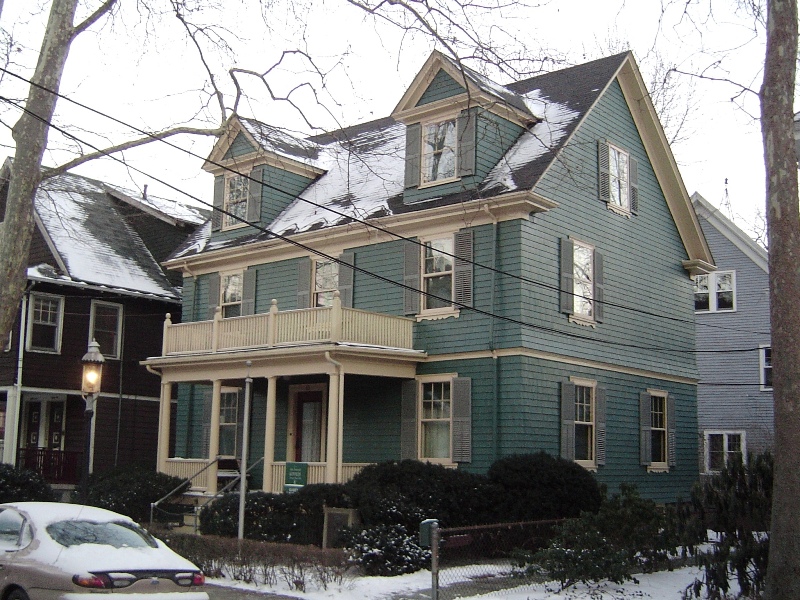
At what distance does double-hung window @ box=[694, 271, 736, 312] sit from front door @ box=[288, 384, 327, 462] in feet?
45.6

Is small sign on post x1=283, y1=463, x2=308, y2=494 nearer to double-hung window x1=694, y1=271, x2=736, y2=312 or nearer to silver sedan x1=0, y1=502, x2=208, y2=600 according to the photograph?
silver sedan x1=0, y1=502, x2=208, y2=600

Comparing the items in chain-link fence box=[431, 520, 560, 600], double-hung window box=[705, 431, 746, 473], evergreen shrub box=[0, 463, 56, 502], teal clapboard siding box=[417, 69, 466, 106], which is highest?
teal clapboard siding box=[417, 69, 466, 106]

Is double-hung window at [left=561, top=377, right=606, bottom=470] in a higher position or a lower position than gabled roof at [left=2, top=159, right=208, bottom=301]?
lower

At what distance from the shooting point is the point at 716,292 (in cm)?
3062

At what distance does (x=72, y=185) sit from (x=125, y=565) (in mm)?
23871

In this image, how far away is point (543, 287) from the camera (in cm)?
1988

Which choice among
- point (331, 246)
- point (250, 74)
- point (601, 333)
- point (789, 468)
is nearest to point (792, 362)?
point (789, 468)

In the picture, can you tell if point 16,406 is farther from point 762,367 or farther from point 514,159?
point 762,367

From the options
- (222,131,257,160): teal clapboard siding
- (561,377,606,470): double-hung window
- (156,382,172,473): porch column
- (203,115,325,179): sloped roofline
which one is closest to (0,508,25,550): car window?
(156,382,172,473): porch column

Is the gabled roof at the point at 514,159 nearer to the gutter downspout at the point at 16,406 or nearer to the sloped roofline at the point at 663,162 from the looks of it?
the sloped roofline at the point at 663,162

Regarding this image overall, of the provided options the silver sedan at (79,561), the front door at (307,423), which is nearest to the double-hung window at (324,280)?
the front door at (307,423)

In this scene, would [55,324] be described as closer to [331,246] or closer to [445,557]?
[331,246]

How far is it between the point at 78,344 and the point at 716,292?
65.8ft

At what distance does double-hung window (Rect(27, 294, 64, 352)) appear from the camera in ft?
86.9
